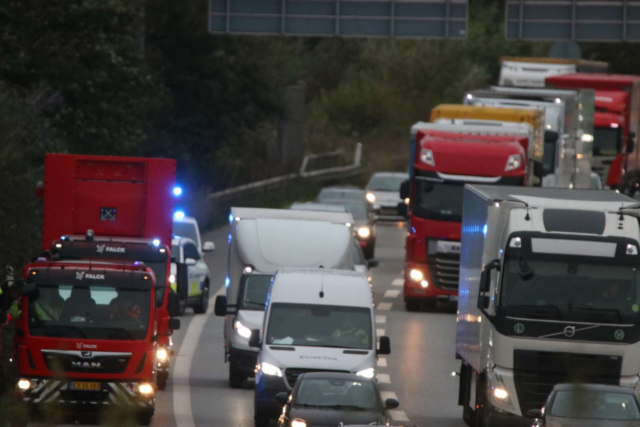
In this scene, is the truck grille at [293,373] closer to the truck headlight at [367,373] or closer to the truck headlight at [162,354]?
the truck headlight at [367,373]

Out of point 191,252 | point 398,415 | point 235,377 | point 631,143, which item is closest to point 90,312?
point 235,377

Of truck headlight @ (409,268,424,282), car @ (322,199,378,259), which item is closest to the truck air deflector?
truck headlight @ (409,268,424,282)

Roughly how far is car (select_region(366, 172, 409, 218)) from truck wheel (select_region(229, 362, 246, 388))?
2722 cm

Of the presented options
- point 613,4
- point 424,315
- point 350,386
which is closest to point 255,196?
point 613,4

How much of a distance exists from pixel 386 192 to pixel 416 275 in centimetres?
2008

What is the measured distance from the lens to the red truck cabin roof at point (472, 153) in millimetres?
26969

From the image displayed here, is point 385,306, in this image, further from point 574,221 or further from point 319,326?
point 574,221

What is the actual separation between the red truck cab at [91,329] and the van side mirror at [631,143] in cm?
2576

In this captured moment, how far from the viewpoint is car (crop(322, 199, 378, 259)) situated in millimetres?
36688

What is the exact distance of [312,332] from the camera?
1725 cm

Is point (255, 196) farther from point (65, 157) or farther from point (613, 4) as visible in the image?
point (65, 157)

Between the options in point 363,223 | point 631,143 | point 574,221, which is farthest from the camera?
point 631,143

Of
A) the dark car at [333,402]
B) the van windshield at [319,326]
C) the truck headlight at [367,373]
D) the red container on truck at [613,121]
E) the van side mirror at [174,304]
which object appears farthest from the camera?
the red container on truck at [613,121]

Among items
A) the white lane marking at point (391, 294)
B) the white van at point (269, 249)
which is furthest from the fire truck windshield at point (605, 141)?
the white van at point (269, 249)
